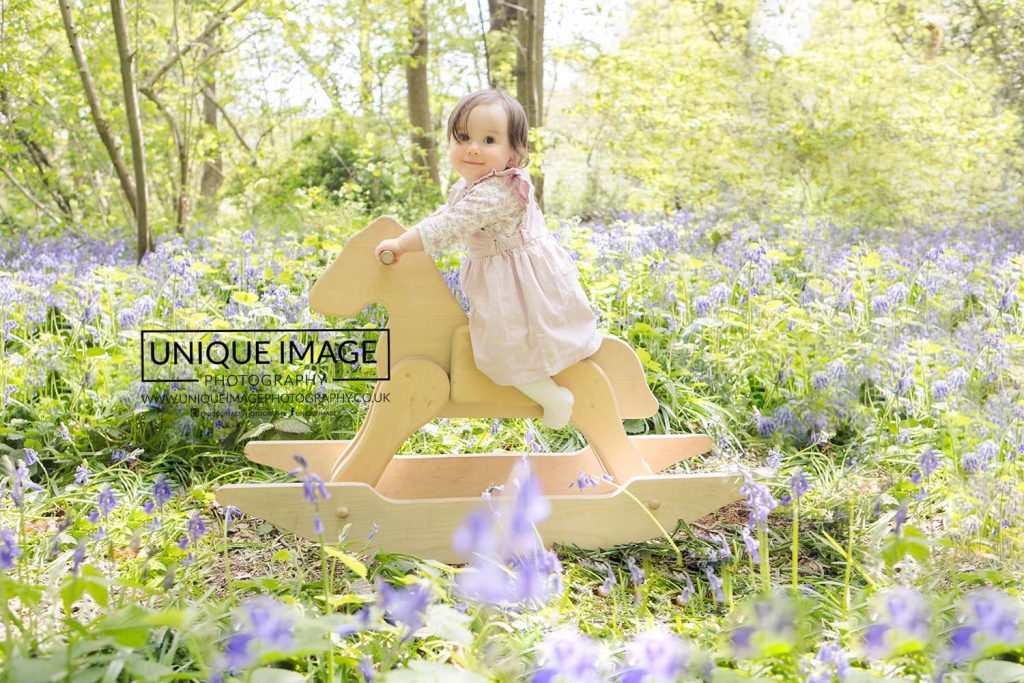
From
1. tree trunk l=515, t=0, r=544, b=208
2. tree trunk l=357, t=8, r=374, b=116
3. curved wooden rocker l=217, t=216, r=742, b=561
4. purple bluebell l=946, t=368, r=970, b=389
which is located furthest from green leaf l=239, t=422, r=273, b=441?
tree trunk l=357, t=8, r=374, b=116

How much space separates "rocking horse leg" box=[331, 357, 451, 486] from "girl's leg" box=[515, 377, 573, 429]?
0.23 m

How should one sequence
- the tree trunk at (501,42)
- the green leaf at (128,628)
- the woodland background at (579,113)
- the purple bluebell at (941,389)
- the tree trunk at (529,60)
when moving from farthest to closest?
the woodland background at (579,113)
the tree trunk at (501,42)
the tree trunk at (529,60)
the purple bluebell at (941,389)
the green leaf at (128,628)

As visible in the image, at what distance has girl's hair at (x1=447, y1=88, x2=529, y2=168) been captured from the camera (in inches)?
88.4

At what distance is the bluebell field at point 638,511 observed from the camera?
138cm

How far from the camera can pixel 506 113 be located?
7.41 feet

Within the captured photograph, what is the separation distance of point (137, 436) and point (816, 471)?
242 centimetres

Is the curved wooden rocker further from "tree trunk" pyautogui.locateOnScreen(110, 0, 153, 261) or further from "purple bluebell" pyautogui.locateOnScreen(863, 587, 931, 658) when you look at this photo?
"tree trunk" pyautogui.locateOnScreen(110, 0, 153, 261)

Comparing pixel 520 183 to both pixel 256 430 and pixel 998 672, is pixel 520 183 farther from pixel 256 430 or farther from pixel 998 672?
pixel 998 672

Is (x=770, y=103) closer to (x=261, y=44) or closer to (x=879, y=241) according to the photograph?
(x=879, y=241)

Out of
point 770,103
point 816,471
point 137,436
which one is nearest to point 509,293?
point 816,471

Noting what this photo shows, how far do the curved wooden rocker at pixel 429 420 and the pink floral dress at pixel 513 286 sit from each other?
8 centimetres

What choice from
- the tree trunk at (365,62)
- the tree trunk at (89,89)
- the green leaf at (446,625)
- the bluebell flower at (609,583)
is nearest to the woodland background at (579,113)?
the tree trunk at (365,62)

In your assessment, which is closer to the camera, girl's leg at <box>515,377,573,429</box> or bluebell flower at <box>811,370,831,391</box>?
girl's leg at <box>515,377,573,429</box>

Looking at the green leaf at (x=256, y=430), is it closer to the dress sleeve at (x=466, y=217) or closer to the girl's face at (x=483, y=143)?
the dress sleeve at (x=466, y=217)
